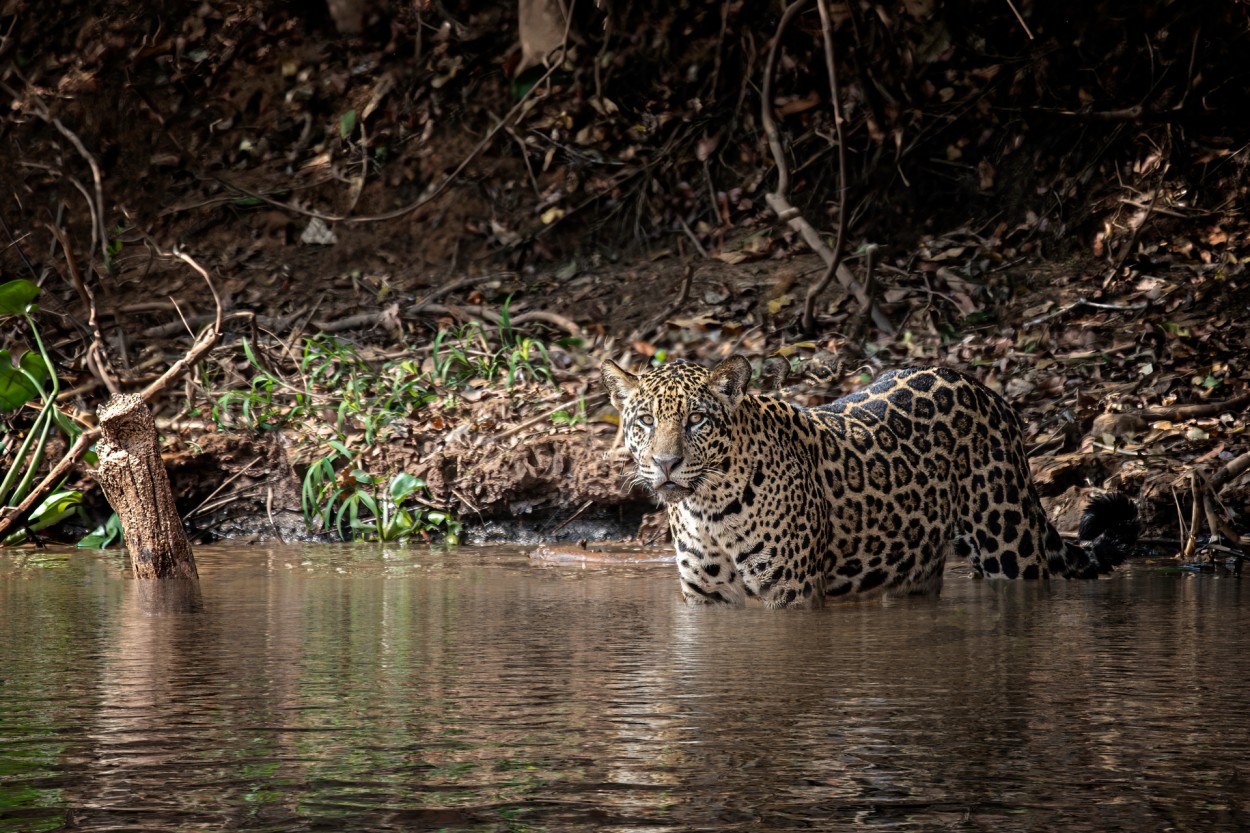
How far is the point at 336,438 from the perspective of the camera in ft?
33.6

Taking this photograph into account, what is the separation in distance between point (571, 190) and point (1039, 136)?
3.99m

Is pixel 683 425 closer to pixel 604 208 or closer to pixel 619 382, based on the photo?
pixel 619 382

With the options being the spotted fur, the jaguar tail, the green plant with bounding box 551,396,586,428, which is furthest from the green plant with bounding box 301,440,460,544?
the jaguar tail

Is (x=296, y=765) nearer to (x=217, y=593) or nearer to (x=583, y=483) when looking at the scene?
(x=217, y=593)

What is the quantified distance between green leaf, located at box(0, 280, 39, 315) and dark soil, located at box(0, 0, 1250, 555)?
192 cm

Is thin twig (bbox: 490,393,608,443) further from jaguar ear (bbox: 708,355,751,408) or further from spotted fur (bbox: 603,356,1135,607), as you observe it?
jaguar ear (bbox: 708,355,751,408)

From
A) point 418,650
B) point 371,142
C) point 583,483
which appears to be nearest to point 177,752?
point 418,650

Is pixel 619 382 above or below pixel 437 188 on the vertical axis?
below

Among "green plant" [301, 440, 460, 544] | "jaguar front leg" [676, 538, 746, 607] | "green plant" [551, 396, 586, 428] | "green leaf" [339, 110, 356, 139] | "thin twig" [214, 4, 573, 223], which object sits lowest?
"jaguar front leg" [676, 538, 746, 607]

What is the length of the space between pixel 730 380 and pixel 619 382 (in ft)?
1.57

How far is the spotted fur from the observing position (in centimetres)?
593

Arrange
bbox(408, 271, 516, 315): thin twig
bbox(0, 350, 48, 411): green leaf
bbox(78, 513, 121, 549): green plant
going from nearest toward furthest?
bbox(0, 350, 48, 411): green leaf
bbox(78, 513, 121, 549): green plant
bbox(408, 271, 516, 315): thin twig

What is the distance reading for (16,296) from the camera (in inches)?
320

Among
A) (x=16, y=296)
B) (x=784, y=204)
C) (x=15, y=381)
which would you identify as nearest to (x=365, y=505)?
(x=15, y=381)
